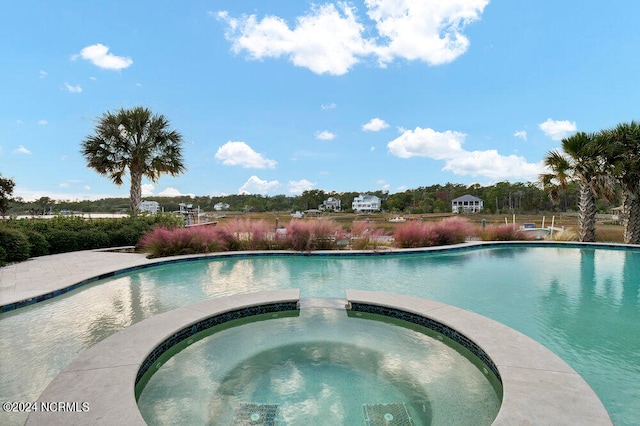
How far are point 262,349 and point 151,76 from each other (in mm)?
10704

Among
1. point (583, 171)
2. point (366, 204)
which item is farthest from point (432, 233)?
point (366, 204)

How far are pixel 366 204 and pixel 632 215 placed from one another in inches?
2136

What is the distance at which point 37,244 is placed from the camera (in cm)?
795

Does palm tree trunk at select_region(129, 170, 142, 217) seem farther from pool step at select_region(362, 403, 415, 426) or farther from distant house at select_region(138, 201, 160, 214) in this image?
pool step at select_region(362, 403, 415, 426)

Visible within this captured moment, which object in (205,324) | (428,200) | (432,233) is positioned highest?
(428,200)

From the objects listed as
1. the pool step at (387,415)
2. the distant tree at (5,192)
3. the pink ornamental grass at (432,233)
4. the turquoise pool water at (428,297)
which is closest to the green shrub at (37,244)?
the turquoise pool water at (428,297)

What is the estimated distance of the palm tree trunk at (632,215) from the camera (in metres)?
9.68

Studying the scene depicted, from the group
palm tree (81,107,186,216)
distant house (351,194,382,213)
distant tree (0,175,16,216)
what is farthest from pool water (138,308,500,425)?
distant house (351,194,382,213)

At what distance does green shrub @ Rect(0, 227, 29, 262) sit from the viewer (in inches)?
275

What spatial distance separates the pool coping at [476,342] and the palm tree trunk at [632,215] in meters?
10.3

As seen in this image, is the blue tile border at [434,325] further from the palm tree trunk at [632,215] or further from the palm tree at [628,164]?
the palm tree trunk at [632,215]

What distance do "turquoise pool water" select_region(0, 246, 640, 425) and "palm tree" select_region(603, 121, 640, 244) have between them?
174 centimetres

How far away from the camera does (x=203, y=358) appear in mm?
2949

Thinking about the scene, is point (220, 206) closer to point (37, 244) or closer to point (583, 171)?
point (37, 244)
